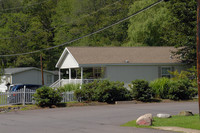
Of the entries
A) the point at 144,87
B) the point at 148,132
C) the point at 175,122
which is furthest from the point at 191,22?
the point at 148,132

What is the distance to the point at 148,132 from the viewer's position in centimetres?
1224

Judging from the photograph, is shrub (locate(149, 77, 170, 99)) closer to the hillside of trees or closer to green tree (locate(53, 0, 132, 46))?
the hillside of trees

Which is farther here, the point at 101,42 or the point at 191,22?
the point at 101,42

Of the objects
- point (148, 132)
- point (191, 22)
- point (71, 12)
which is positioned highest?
point (71, 12)

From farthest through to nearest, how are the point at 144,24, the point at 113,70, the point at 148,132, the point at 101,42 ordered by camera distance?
1. the point at 101,42
2. the point at 144,24
3. the point at 113,70
4. the point at 148,132

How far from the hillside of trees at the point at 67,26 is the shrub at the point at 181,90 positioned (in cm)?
2019

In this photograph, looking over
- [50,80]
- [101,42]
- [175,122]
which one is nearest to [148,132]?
[175,122]

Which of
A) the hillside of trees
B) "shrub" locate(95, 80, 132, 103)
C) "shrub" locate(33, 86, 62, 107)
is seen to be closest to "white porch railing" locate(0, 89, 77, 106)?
"shrub" locate(33, 86, 62, 107)

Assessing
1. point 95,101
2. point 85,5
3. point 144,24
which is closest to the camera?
point 95,101

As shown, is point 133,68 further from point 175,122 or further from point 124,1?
point 124,1

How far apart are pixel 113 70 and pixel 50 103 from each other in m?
9.38

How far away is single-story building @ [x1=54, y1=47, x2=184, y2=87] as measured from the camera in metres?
30.9

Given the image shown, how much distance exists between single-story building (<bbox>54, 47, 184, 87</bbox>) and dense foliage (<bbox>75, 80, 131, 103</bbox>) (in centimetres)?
446

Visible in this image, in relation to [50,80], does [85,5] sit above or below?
above
